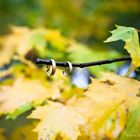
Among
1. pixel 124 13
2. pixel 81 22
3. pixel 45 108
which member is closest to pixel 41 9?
pixel 81 22

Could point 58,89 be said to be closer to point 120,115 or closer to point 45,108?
point 45,108

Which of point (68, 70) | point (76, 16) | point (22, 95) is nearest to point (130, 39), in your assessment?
point (68, 70)

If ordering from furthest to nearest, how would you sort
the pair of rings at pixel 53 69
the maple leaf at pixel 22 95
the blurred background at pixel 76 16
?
the blurred background at pixel 76 16
the maple leaf at pixel 22 95
the pair of rings at pixel 53 69

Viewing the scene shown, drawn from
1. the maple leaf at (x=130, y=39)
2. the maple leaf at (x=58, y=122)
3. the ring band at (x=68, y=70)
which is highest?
the maple leaf at (x=130, y=39)

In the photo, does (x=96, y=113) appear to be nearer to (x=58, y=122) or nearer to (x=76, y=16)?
(x=58, y=122)

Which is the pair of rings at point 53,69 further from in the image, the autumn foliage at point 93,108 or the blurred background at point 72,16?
the blurred background at point 72,16

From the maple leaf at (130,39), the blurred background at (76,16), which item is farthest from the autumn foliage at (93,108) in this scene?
the blurred background at (76,16)

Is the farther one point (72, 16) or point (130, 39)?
point (72, 16)

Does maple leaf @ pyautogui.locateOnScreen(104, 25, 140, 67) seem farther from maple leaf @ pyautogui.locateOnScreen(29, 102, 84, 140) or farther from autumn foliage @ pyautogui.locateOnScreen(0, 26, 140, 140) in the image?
maple leaf @ pyautogui.locateOnScreen(29, 102, 84, 140)
